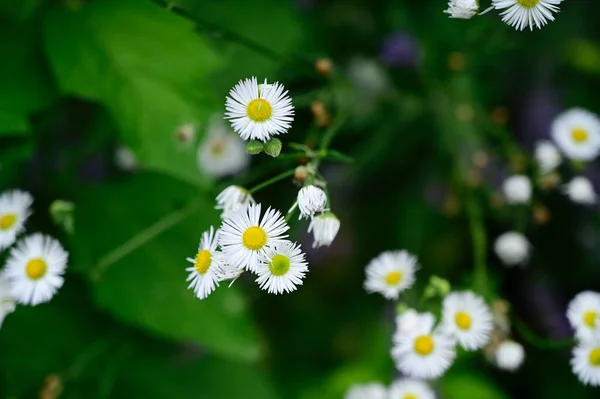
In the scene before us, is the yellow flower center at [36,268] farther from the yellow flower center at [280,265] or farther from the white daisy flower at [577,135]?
the white daisy flower at [577,135]

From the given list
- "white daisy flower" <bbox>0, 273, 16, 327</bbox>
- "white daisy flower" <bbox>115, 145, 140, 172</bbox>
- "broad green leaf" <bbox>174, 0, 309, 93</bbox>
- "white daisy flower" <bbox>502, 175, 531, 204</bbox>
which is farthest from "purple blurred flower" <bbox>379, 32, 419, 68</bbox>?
"white daisy flower" <bbox>0, 273, 16, 327</bbox>

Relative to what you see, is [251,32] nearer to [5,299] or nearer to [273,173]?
A: [273,173]

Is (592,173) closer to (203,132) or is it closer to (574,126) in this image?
(574,126)

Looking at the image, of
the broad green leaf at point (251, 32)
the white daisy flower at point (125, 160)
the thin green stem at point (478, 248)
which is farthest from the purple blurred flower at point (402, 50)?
the white daisy flower at point (125, 160)

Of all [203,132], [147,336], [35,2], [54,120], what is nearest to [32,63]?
[35,2]

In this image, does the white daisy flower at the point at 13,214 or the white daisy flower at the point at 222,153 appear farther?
the white daisy flower at the point at 222,153
